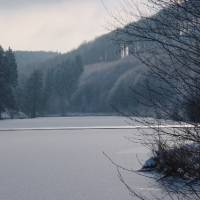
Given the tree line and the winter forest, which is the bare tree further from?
the tree line

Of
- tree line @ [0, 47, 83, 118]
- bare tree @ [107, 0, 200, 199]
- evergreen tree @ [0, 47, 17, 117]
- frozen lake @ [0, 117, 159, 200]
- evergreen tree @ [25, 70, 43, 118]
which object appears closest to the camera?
bare tree @ [107, 0, 200, 199]

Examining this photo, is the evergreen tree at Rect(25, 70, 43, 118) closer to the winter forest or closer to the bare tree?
the winter forest

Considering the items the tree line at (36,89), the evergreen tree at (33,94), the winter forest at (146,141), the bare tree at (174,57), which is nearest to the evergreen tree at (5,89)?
the tree line at (36,89)

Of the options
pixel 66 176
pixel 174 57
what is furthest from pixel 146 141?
pixel 174 57

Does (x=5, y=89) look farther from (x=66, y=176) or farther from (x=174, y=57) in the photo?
(x=174, y=57)

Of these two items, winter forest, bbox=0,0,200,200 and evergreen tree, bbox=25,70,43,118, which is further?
evergreen tree, bbox=25,70,43,118

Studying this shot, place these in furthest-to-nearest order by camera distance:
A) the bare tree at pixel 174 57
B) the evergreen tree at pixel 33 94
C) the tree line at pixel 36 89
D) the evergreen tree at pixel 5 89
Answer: the evergreen tree at pixel 33 94, the tree line at pixel 36 89, the evergreen tree at pixel 5 89, the bare tree at pixel 174 57

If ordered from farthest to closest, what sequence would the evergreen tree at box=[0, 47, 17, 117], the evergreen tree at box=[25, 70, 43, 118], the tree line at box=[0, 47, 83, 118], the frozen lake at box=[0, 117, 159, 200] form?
the evergreen tree at box=[25, 70, 43, 118] → the tree line at box=[0, 47, 83, 118] → the evergreen tree at box=[0, 47, 17, 117] → the frozen lake at box=[0, 117, 159, 200]

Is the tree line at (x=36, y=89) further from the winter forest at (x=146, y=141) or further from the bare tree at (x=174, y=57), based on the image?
the bare tree at (x=174, y=57)

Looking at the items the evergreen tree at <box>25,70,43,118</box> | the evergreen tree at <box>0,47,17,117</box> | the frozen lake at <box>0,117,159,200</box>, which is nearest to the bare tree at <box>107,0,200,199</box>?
the frozen lake at <box>0,117,159,200</box>

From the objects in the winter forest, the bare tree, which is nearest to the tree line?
the winter forest

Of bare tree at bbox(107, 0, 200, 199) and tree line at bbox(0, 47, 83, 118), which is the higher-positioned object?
bare tree at bbox(107, 0, 200, 199)

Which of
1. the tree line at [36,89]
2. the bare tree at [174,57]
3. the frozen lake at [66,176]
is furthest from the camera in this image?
the tree line at [36,89]

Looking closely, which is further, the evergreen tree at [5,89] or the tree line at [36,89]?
the tree line at [36,89]
